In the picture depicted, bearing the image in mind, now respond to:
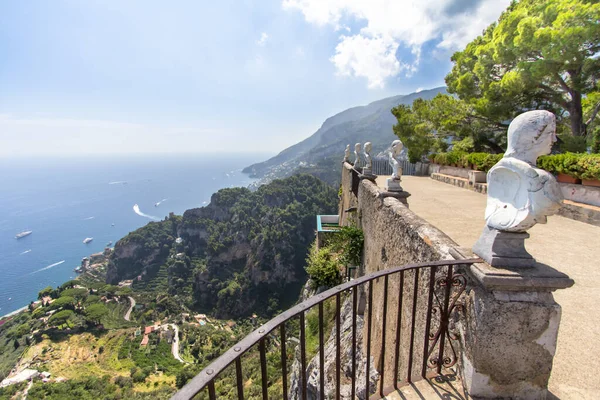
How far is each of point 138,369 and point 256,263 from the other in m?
23.4

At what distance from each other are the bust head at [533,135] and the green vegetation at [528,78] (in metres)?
8.85

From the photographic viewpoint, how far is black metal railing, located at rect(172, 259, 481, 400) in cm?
119

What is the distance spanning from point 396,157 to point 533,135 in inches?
161

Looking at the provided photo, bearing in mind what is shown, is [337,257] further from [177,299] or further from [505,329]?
[177,299]

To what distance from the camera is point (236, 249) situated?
5841 cm

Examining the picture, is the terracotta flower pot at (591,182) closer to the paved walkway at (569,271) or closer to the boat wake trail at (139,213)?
the paved walkway at (569,271)

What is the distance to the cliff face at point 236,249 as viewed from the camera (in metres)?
50.2

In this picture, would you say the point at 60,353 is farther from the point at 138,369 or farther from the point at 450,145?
the point at 450,145

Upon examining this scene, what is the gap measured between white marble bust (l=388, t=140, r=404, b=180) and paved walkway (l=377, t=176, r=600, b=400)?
149 cm

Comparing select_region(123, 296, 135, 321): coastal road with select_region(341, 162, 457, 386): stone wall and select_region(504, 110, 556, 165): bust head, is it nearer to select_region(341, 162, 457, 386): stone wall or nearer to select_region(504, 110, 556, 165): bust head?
select_region(341, 162, 457, 386): stone wall

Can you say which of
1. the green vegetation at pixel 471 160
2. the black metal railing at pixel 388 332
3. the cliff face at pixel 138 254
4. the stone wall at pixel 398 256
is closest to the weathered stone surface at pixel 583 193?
the green vegetation at pixel 471 160

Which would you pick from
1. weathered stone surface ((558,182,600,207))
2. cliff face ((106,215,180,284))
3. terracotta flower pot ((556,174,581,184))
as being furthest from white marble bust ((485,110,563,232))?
cliff face ((106,215,180,284))

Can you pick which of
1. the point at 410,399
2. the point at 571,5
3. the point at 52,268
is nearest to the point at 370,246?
the point at 410,399

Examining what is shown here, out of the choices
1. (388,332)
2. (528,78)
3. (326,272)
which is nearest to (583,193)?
(528,78)
